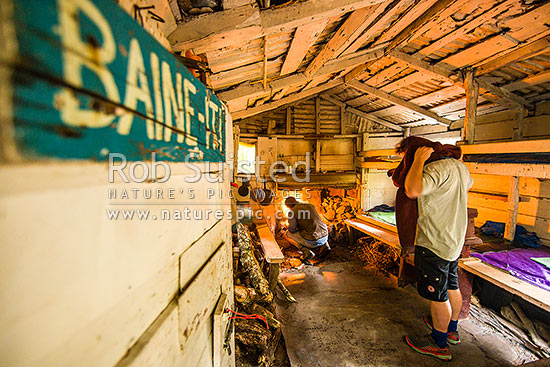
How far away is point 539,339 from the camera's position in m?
3.49

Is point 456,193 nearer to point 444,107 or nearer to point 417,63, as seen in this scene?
point 417,63

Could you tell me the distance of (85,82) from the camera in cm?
53

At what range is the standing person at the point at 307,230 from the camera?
7.15m

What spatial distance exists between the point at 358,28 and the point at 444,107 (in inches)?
230

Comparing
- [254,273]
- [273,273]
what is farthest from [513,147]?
[254,273]

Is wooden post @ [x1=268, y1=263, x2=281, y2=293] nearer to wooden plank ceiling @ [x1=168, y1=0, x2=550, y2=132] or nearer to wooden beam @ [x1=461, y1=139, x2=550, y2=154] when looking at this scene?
wooden plank ceiling @ [x1=168, y1=0, x2=550, y2=132]

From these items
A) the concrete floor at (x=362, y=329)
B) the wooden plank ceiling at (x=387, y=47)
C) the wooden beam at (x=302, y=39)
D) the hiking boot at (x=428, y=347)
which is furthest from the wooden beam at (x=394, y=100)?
the hiking boot at (x=428, y=347)

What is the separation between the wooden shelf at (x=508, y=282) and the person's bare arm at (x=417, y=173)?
2.36 meters

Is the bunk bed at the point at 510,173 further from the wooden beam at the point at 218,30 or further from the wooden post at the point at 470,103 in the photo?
the wooden beam at the point at 218,30

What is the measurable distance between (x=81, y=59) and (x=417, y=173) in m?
3.31

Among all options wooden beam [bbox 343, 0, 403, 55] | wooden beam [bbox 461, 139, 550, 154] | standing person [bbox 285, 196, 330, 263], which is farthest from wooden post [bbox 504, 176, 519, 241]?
wooden beam [bbox 343, 0, 403, 55]

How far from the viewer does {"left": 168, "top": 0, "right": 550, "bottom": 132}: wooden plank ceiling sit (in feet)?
6.71

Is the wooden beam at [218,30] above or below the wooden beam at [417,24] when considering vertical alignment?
below

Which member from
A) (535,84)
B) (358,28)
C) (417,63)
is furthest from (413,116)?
(358,28)
